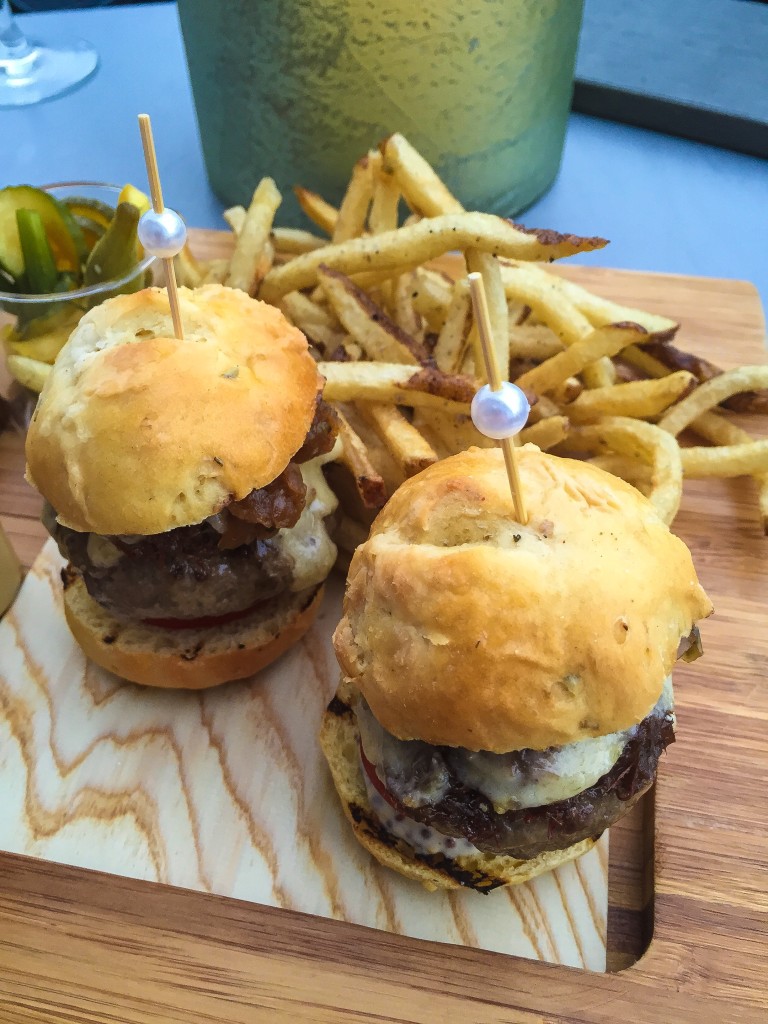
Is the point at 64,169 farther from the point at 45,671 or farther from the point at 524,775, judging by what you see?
the point at 524,775

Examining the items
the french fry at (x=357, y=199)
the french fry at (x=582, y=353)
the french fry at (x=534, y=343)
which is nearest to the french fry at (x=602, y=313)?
the french fry at (x=534, y=343)

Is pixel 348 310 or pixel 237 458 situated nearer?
pixel 237 458

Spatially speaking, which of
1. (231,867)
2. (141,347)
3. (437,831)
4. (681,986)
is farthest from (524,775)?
(141,347)

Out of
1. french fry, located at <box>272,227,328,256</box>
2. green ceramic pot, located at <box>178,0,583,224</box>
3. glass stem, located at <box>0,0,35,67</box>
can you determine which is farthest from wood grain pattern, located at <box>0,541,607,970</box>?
glass stem, located at <box>0,0,35,67</box>

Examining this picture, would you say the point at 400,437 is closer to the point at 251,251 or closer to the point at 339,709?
the point at 339,709

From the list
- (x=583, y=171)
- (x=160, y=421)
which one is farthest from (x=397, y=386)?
(x=583, y=171)

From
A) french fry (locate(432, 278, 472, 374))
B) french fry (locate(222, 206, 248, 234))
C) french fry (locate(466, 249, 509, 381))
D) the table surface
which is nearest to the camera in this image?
french fry (locate(466, 249, 509, 381))

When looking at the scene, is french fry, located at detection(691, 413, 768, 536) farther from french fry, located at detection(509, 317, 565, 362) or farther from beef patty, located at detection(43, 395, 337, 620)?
beef patty, located at detection(43, 395, 337, 620)

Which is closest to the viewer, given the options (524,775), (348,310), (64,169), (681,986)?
(524,775)
